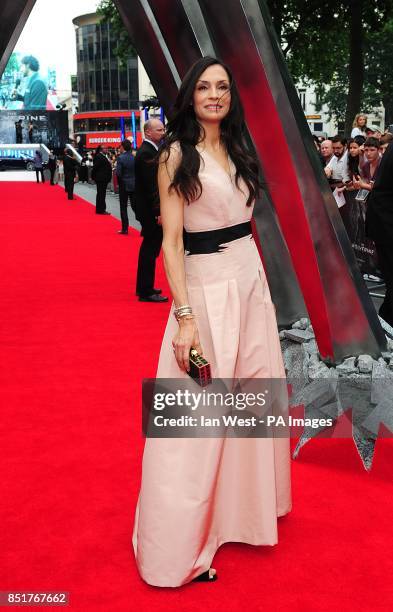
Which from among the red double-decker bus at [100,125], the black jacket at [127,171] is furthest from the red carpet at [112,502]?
→ the red double-decker bus at [100,125]

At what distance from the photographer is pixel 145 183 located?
8.52m

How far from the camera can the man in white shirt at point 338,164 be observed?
11.3m

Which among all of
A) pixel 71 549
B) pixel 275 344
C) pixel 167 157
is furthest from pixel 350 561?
pixel 167 157

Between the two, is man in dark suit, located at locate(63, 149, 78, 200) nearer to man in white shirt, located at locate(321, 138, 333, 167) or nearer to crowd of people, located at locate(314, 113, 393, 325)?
crowd of people, located at locate(314, 113, 393, 325)

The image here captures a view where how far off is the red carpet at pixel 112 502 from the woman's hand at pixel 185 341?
88 cm

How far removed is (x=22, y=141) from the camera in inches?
2302

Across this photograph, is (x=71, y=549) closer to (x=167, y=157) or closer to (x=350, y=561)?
(x=350, y=561)

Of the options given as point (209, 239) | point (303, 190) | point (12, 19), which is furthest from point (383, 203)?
point (12, 19)

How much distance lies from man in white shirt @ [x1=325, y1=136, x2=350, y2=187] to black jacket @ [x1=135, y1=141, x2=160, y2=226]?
3582 mm

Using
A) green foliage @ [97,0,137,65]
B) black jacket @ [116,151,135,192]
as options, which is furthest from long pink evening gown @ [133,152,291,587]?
green foliage @ [97,0,137,65]

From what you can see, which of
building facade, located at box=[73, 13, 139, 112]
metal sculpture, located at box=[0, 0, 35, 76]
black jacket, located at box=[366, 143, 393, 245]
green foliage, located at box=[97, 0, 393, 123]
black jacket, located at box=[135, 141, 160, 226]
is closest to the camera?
black jacket, located at box=[366, 143, 393, 245]

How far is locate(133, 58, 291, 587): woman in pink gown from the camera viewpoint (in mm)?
2910

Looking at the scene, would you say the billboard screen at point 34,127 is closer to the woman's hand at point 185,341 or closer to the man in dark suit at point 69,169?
the man in dark suit at point 69,169

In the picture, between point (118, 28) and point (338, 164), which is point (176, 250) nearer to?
point (338, 164)
